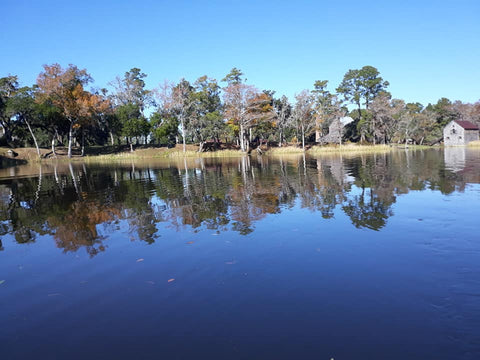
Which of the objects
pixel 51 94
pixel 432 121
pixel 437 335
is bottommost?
pixel 437 335

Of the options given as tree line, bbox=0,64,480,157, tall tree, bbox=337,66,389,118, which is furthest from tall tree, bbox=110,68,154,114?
tall tree, bbox=337,66,389,118

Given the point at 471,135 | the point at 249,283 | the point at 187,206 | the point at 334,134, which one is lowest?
the point at 249,283

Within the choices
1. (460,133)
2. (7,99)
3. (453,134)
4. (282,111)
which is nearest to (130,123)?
(7,99)

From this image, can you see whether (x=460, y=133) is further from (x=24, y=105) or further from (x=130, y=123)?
(x=24, y=105)

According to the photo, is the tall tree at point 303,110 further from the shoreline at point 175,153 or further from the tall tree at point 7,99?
the tall tree at point 7,99

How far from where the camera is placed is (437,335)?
393 centimetres

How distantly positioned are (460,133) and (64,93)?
79.2 m

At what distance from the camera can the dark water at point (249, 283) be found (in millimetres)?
3994

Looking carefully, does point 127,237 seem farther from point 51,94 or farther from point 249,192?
point 51,94

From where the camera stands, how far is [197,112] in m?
64.4

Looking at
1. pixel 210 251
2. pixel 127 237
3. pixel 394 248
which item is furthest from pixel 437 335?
pixel 127 237

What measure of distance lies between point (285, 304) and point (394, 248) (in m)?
3.43

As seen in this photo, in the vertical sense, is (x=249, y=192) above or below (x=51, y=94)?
below

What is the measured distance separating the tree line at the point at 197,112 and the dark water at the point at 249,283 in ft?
152
